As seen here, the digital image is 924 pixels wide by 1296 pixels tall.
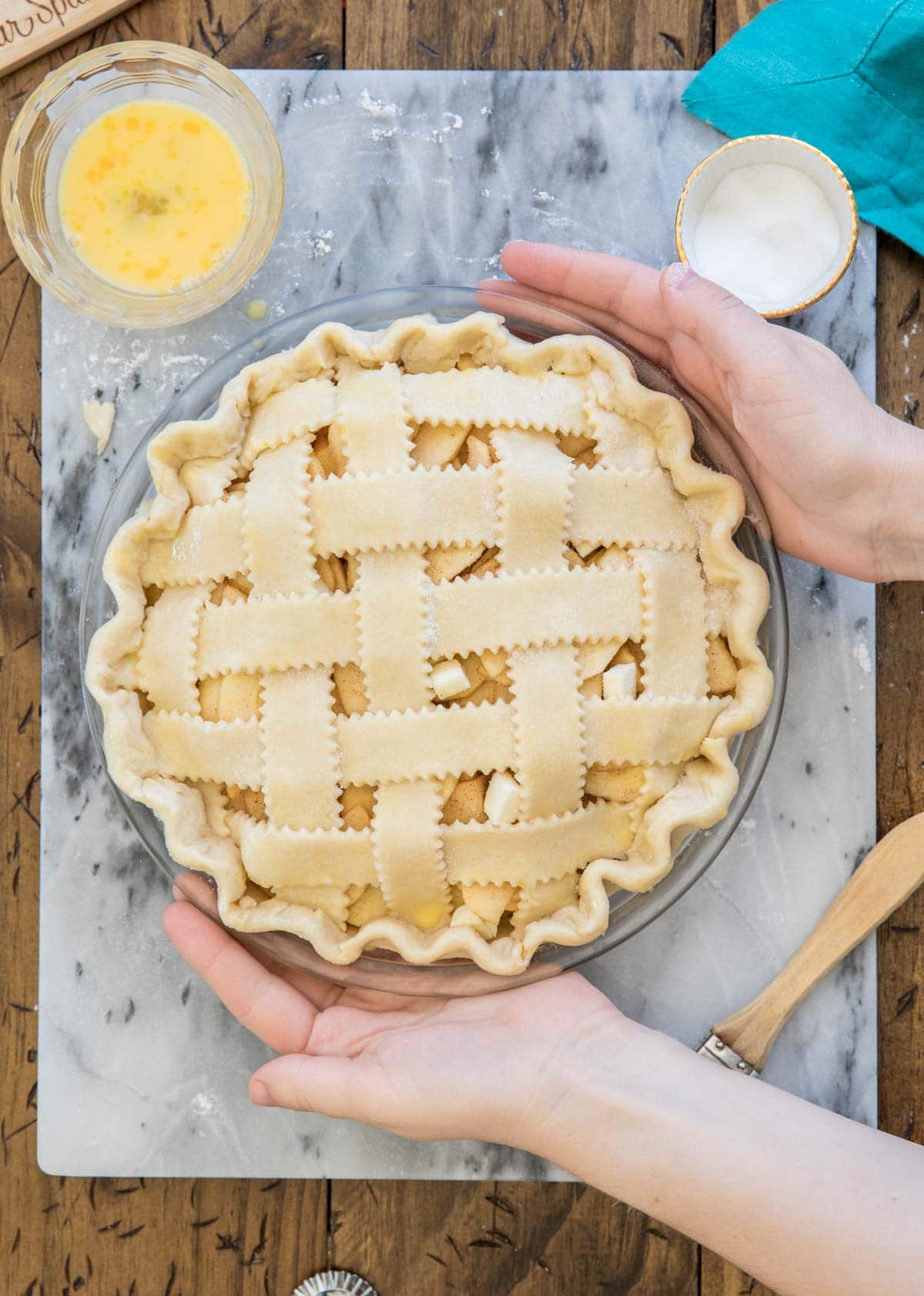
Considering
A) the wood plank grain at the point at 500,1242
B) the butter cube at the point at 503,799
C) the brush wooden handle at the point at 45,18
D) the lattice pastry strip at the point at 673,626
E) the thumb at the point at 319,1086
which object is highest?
the brush wooden handle at the point at 45,18

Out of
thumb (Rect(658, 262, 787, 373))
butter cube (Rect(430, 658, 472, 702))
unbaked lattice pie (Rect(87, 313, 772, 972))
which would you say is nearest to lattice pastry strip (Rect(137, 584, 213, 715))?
unbaked lattice pie (Rect(87, 313, 772, 972))

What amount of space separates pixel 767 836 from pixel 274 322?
854 mm

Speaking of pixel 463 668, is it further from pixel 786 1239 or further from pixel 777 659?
pixel 786 1239

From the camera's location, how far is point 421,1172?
135cm

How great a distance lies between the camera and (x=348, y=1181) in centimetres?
137

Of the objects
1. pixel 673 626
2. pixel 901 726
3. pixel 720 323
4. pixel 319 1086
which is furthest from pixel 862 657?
pixel 319 1086

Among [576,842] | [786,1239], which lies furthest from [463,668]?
[786,1239]

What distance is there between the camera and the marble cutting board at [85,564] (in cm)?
135

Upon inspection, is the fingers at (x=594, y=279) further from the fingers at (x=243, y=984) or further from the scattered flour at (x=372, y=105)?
the fingers at (x=243, y=984)

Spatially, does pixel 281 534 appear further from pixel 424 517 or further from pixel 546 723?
pixel 546 723

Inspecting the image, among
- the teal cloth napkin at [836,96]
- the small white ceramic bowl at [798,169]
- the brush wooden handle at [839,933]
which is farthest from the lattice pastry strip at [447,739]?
the teal cloth napkin at [836,96]

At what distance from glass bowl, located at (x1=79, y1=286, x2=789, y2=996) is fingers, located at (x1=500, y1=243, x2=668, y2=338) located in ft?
0.16

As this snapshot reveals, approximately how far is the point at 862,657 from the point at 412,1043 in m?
0.70

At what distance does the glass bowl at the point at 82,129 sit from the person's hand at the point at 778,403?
295 millimetres
